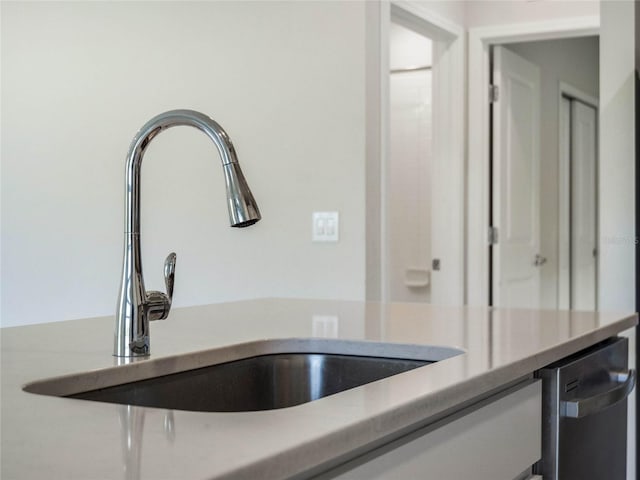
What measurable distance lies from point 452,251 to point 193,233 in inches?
53.6

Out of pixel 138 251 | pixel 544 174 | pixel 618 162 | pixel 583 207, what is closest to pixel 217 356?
pixel 138 251

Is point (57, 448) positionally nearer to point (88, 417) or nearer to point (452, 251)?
point (88, 417)

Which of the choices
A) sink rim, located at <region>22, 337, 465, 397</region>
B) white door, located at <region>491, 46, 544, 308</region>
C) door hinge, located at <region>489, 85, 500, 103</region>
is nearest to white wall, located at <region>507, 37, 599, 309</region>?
white door, located at <region>491, 46, 544, 308</region>

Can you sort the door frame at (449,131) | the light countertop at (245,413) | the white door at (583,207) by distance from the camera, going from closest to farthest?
the light countertop at (245,413), the door frame at (449,131), the white door at (583,207)

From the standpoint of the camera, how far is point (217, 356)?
1352mm

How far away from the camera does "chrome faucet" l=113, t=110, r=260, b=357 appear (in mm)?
1154

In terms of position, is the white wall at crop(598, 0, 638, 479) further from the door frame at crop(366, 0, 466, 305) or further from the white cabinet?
the white cabinet

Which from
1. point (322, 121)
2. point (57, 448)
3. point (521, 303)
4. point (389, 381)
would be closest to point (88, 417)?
point (57, 448)

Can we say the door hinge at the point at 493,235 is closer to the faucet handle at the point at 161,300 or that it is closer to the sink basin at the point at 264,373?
the sink basin at the point at 264,373

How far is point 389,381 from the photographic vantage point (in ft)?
3.40

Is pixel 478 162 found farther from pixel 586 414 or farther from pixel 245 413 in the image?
pixel 245 413

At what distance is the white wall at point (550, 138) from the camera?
511 cm

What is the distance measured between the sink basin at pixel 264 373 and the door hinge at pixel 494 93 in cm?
300

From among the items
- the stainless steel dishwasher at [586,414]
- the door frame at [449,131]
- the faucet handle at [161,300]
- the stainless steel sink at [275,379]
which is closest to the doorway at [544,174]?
the door frame at [449,131]
